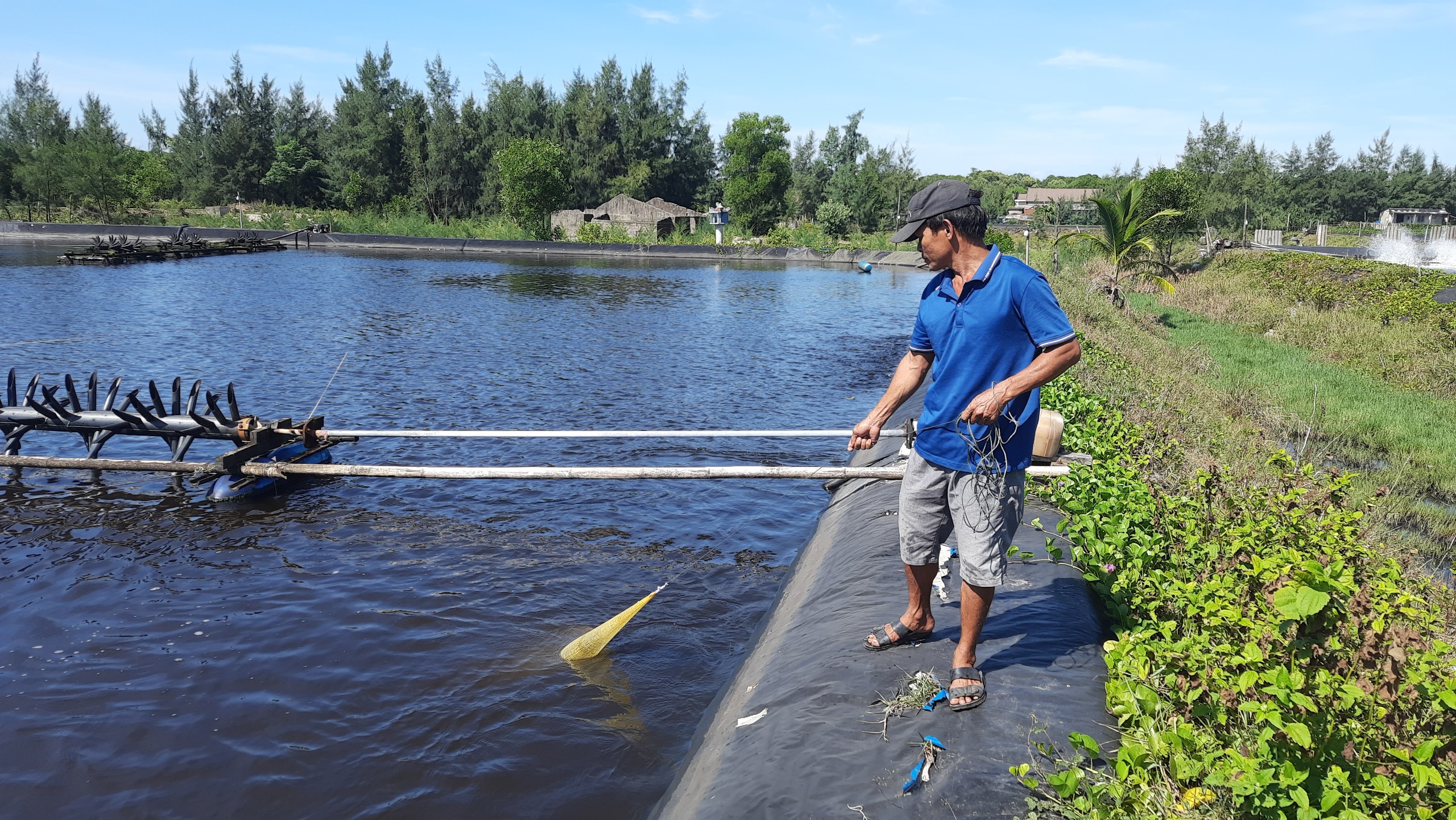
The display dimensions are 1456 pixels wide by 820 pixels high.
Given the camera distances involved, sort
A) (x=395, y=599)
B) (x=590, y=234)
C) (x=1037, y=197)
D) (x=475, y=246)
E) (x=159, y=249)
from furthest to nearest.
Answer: (x=1037, y=197), (x=590, y=234), (x=475, y=246), (x=159, y=249), (x=395, y=599)

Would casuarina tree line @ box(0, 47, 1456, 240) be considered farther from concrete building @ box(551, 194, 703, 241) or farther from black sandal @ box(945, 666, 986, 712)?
black sandal @ box(945, 666, 986, 712)

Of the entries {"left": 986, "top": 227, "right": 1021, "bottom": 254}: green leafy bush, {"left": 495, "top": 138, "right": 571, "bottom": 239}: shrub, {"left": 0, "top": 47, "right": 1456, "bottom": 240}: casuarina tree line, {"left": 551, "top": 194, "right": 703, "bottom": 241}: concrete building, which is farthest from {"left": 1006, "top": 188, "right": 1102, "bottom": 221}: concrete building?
{"left": 495, "top": 138, "right": 571, "bottom": 239}: shrub

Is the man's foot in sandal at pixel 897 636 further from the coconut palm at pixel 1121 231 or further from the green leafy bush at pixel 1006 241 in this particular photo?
the green leafy bush at pixel 1006 241

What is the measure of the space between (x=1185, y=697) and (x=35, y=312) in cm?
2605

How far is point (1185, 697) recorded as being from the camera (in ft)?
10.2

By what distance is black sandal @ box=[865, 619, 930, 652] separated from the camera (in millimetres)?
4078

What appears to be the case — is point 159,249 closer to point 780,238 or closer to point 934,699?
point 780,238

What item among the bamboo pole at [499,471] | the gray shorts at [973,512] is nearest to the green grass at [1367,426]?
the bamboo pole at [499,471]

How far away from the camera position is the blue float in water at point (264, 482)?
834cm

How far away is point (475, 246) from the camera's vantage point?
167ft

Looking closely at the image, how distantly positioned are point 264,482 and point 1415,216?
8815 cm

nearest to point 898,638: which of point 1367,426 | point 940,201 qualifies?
point 940,201

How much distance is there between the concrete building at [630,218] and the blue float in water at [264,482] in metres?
51.5

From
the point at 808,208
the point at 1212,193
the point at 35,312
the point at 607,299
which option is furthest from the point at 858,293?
the point at 808,208
